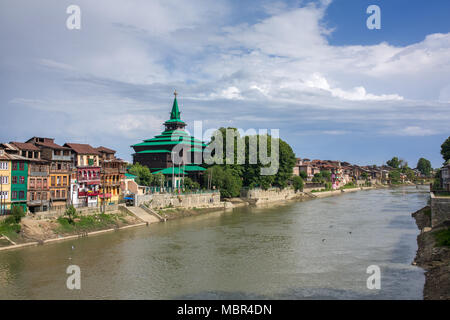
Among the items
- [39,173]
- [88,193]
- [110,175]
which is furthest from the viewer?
[110,175]

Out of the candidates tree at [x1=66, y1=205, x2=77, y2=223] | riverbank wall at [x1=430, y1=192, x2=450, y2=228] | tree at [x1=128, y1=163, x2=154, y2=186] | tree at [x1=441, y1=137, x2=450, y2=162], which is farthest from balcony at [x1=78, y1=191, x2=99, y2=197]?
tree at [x1=441, y1=137, x2=450, y2=162]

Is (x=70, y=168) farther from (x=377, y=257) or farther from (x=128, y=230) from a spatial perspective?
(x=377, y=257)

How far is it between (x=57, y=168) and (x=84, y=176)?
4520 millimetres

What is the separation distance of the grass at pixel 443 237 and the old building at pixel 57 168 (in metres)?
40.3

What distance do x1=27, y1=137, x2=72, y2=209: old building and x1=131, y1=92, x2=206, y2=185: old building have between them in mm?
31922

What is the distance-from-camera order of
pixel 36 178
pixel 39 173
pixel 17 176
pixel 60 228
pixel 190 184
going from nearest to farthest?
pixel 60 228
pixel 17 176
pixel 36 178
pixel 39 173
pixel 190 184

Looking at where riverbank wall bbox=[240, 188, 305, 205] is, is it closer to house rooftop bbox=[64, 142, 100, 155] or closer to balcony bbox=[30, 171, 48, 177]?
house rooftop bbox=[64, 142, 100, 155]

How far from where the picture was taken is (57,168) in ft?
169

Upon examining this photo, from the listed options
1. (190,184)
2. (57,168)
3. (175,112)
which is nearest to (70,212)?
(57,168)

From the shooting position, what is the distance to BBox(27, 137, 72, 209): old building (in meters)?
50.5

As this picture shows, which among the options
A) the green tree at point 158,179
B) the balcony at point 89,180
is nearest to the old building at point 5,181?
the balcony at point 89,180

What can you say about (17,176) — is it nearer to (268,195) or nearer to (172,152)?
(172,152)
